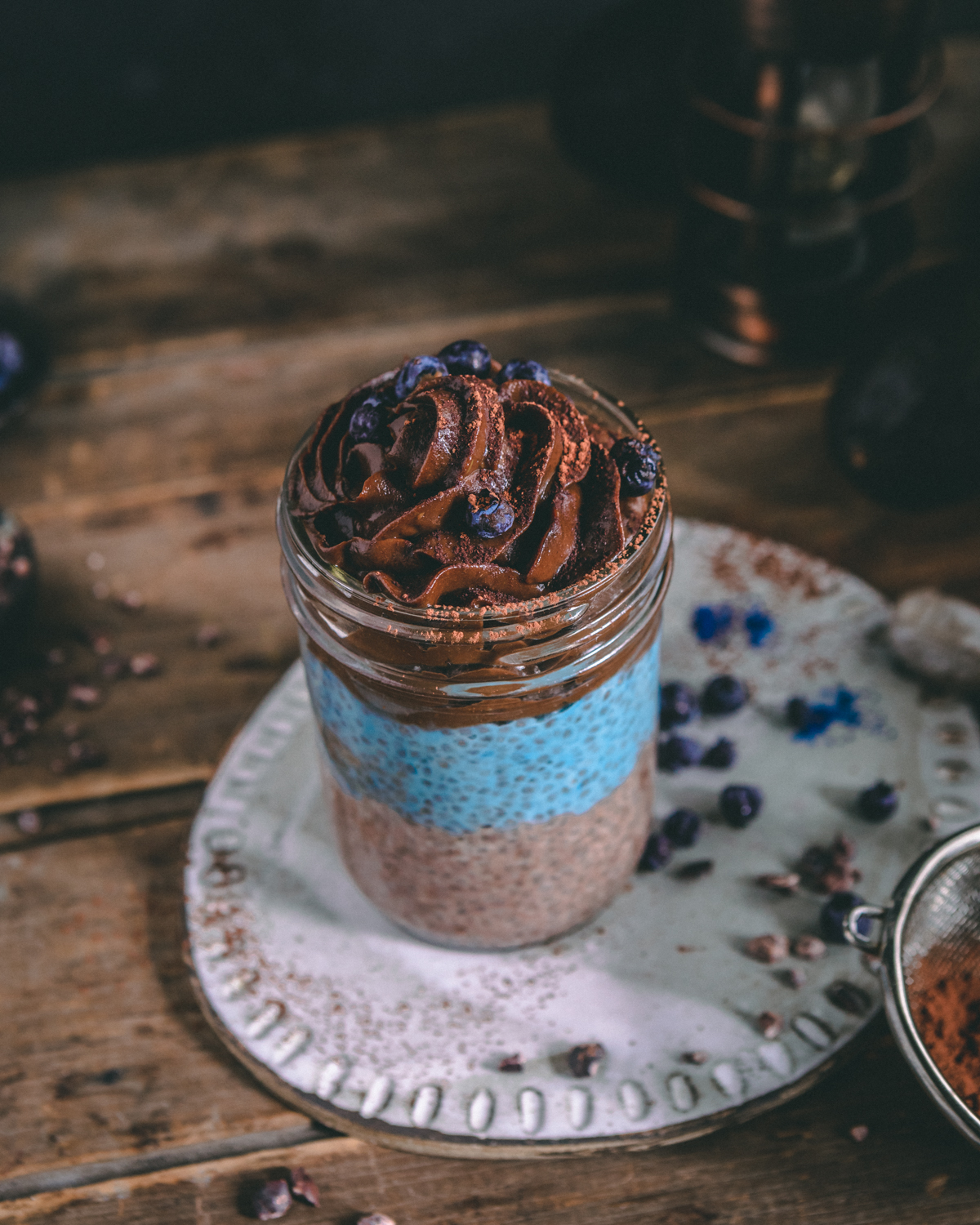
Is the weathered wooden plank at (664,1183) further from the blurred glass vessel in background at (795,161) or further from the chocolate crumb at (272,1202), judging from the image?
the blurred glass vessel in background at (795,161)

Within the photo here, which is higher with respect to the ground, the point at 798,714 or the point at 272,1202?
the point at 798,714

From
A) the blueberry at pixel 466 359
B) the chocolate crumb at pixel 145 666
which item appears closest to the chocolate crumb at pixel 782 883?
the blueberry at pixel 466 359

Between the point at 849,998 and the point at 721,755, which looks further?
the point at 721,755

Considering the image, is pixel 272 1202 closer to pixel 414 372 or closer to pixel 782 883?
pixel 782 883

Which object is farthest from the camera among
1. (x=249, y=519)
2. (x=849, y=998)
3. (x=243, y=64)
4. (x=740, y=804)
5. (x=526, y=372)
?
(x=243, y=64)

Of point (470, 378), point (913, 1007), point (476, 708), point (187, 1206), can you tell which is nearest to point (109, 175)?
point (470, 378)

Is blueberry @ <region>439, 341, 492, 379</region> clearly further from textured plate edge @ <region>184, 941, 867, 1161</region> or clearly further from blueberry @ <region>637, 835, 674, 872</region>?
textured plate edge @ <region>184, 941, 867, 1161</region>

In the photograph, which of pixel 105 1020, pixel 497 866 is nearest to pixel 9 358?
pixel 105 1020

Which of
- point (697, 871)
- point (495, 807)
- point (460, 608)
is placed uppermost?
point (460, 608)
